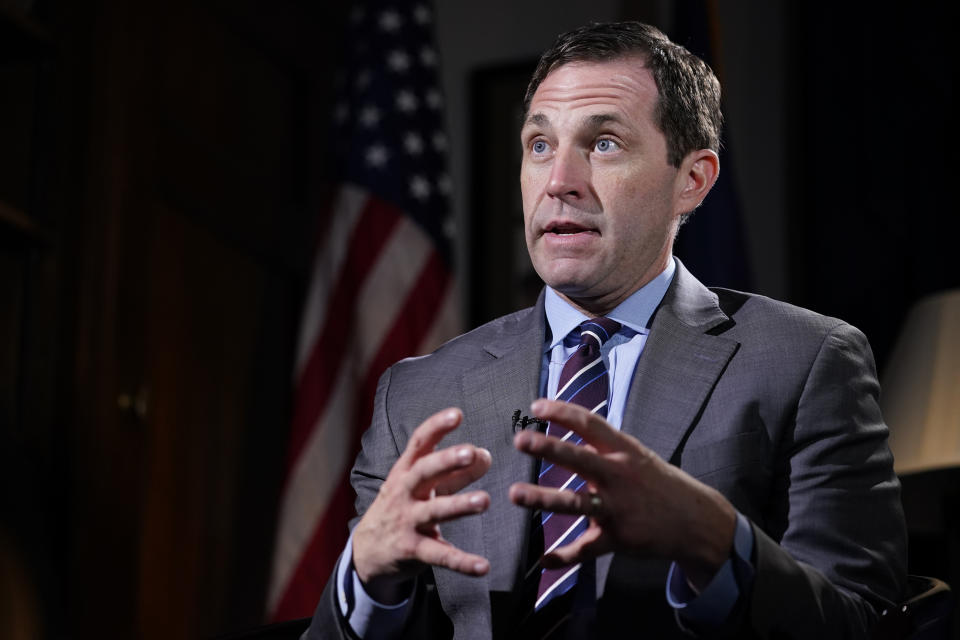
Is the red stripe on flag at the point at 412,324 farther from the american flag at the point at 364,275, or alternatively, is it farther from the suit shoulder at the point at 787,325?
the suit shoulder at the point at 787,325

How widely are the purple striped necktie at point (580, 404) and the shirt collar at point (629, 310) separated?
0.02 metres

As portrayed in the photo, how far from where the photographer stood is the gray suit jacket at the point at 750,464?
1376 millimetres

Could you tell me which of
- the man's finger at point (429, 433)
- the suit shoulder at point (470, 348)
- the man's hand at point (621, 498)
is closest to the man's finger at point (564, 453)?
the man's hand at point (621, 498)

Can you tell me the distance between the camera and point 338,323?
11.8 ft

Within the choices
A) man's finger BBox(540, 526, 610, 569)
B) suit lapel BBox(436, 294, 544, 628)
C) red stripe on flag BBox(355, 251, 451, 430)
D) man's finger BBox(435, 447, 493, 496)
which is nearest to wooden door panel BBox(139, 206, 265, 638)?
red stripe on flag BBox(355, 251, 451, 430)

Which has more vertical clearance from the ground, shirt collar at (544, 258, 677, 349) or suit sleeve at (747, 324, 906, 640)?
shirt collar at (544, 258, 677, 349)

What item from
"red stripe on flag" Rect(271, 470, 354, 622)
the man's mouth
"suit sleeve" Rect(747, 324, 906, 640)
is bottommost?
"red stripe on flag" Rect(271, 470, 354, 622)

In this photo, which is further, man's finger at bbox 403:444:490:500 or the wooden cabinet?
A: the wooden cabinet

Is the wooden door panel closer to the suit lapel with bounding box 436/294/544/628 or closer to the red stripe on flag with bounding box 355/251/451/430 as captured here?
the red stripe on flag with bounding box 355/251/451/430

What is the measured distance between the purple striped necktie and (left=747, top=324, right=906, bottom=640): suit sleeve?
253 millimetres

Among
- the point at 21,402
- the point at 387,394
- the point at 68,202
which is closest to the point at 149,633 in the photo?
the point at 21,402

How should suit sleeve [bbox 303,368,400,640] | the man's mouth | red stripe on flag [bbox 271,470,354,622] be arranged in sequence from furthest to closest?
1. red stripe on flag [bbox 271,470,354,622]
2. suit sleeve [bbox 303,368,400,640]
3. the man's mouth

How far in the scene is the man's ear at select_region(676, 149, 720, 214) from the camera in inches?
67.0

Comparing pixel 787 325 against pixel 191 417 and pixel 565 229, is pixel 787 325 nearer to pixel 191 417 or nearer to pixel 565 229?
pixel 565 229
